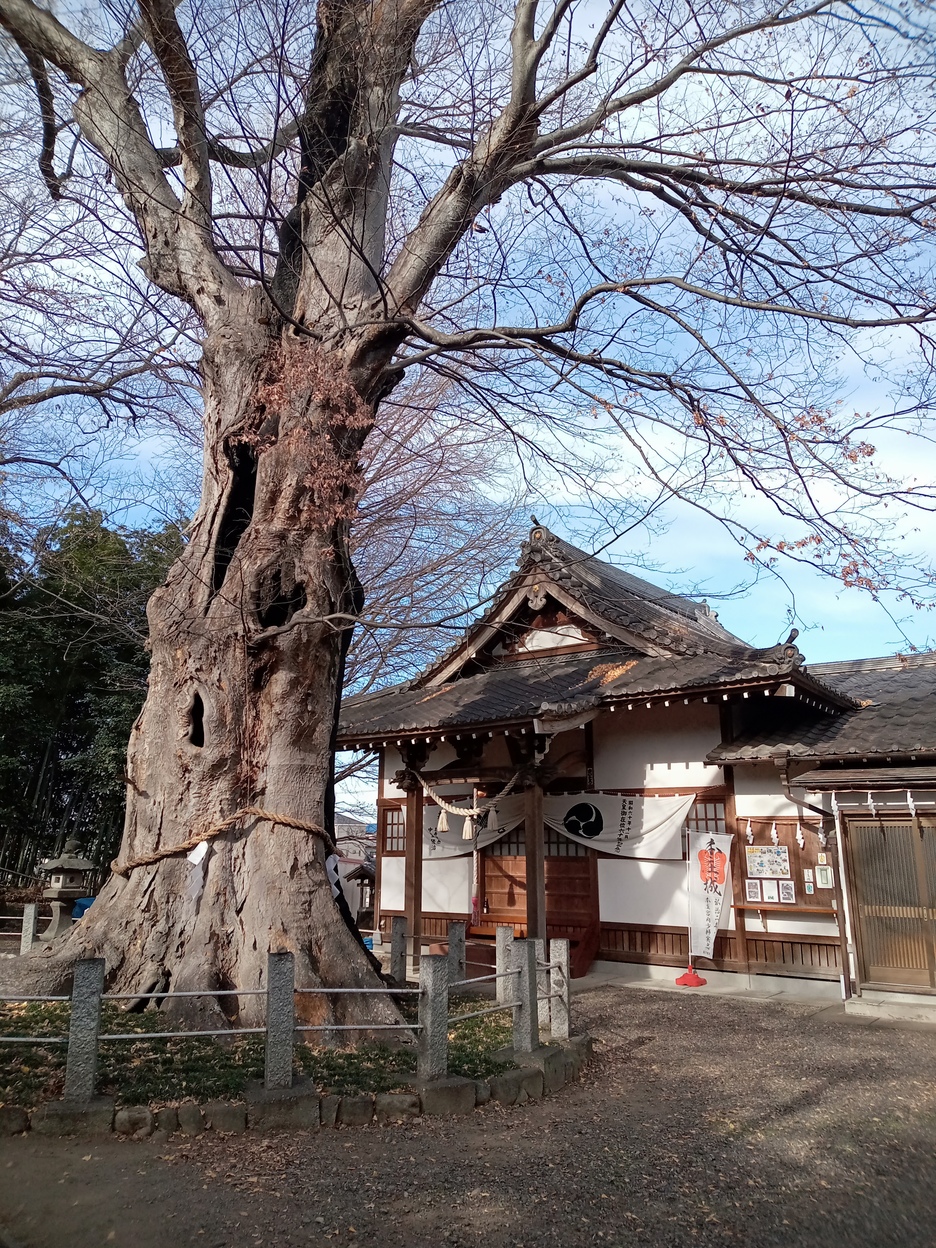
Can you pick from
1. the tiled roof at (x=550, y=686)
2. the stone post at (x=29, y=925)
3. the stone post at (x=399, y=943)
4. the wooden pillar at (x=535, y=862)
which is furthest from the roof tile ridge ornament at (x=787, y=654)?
the stone post at (x=29, y=925)

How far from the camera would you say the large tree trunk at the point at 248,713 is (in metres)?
6.48

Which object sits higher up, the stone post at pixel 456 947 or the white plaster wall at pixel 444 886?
the white plaster wall at pixel 444 886

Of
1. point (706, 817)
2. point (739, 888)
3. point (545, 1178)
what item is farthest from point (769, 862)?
point (545, 1178)

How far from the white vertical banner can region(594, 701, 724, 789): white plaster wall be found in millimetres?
832

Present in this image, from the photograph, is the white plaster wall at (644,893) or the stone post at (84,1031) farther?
the white plaster wall at (644,893)

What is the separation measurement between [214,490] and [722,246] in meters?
5.19

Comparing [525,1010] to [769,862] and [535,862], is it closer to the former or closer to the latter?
[535,862]

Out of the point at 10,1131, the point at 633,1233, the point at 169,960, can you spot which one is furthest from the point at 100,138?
the point at 633,1233

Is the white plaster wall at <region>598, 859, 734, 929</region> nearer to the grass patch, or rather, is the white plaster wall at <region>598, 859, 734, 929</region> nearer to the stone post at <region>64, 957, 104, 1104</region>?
the grass patch

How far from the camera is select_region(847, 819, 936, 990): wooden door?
354 inches

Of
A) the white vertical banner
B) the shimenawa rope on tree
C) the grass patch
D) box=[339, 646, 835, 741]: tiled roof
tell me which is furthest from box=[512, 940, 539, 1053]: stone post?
the white vertical banner

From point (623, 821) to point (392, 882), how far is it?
5091 millimetres

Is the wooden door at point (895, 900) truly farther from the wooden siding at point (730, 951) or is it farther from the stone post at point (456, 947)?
the stone post at point (456, 947)

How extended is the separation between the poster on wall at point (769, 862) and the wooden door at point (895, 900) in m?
1.10
